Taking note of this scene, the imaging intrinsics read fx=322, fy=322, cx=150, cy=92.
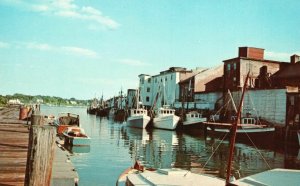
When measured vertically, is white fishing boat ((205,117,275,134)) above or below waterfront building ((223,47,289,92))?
below

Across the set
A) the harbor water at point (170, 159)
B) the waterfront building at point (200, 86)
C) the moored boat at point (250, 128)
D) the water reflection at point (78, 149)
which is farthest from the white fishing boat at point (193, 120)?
the water reflection at point (78, 149)

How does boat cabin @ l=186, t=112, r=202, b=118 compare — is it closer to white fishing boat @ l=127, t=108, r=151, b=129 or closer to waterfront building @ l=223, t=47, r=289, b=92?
white fishing boat @ l=127, t=108, r=151, b=129

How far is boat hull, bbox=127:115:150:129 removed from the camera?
200ft

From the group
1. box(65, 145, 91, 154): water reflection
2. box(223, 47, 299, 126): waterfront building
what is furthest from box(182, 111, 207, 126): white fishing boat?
box(65, 145, 91, 154): water reflection

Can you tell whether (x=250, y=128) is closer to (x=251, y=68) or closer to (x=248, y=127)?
(x=248, y=127)

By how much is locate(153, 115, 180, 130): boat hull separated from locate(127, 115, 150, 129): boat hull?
6.70 feet

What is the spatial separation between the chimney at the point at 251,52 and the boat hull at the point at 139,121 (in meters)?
23.0

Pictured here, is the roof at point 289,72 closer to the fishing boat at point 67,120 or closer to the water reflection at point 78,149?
the fishing boat at point 67,120

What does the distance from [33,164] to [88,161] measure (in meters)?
20.1

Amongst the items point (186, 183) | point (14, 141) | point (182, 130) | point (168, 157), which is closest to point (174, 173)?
point (186, 183)

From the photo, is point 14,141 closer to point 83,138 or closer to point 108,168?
point 108,168

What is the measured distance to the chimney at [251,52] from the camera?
64016 mm

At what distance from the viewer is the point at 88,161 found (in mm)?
25625

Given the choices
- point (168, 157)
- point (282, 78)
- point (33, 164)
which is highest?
point (282, 78)
